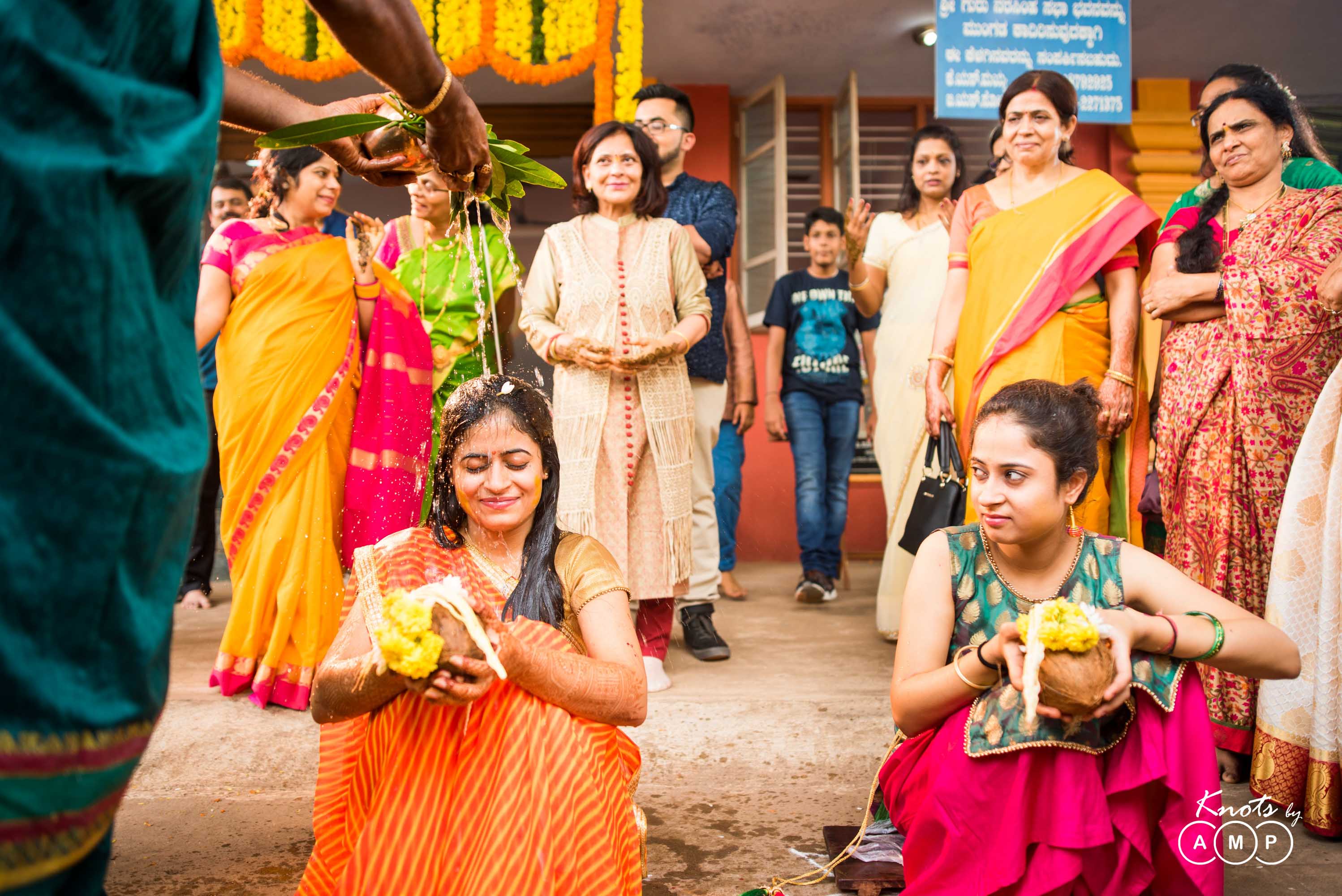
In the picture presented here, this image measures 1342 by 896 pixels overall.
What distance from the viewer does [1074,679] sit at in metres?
1.78

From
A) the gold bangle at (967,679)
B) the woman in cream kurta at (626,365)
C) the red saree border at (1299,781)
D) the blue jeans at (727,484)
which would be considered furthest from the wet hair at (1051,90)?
the blue jeans at (727,484)

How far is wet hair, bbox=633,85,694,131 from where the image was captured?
4.45 meters

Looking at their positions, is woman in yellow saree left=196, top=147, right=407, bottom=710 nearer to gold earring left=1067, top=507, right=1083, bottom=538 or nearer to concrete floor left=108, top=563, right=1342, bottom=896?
concrete floor left=108, top=563, right=1342, bottom=896

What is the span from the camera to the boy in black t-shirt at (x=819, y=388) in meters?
5.34

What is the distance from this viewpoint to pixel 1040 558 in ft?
7.23

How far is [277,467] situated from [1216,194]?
3.18 m

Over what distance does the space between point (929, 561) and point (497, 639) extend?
96 cm

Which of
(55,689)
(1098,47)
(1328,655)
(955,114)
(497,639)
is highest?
(1098,47)

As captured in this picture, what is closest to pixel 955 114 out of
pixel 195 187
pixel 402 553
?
pixel 402 553

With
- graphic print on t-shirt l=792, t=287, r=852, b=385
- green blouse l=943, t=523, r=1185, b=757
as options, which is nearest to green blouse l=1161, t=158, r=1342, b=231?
green blouse l=943, t=523, r=1185, b=757

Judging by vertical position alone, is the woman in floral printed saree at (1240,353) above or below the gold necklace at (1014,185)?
below

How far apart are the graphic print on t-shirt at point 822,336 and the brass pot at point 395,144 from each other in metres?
3.59

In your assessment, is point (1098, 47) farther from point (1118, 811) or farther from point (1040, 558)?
point (1118, 811)

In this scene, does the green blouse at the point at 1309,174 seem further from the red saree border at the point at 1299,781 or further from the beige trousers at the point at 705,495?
the beige trousers at the point at 705,495
